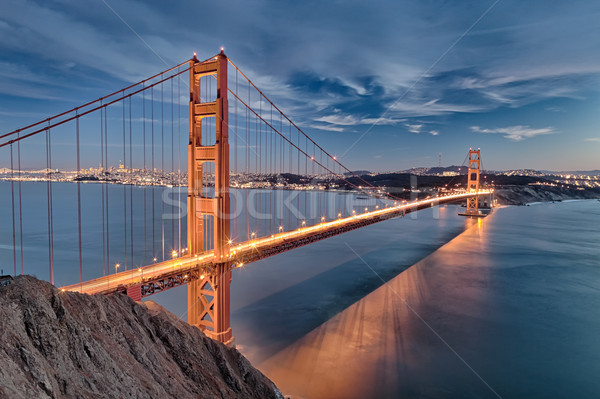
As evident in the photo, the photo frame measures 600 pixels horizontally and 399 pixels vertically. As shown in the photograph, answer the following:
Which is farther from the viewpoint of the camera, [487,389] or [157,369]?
[487,389]

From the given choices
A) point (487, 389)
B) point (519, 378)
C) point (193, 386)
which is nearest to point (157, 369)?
point (193, 386)

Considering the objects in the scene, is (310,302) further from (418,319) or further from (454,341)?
(454,341)

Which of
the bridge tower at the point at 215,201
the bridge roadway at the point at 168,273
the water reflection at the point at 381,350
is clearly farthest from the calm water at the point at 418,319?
the bridge roadway at the point at 168,273

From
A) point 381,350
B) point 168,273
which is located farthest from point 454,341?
point 168,273

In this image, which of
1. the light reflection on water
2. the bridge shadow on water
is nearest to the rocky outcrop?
the light reflection on water

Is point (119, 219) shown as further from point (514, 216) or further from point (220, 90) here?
point (514, 216)

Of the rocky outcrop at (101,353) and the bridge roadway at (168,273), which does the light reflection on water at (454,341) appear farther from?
the rocky outcrop at (101,353)
